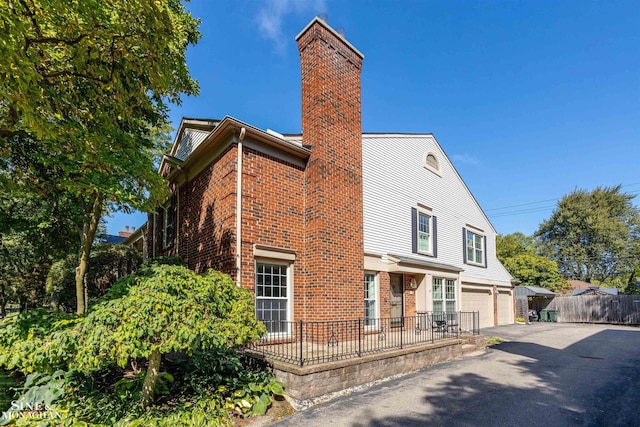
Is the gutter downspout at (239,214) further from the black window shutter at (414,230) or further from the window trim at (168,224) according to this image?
the black window shutter at (414,230)

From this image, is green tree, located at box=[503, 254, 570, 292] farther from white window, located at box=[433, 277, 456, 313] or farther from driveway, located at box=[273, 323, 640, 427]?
driveway, located at box=[273, 323, 640, 427]

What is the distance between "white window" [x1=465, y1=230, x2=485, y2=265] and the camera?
1733 cm

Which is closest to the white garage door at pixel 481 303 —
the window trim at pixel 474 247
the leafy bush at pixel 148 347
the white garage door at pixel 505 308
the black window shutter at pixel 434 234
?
the window trim at pixel 474 247

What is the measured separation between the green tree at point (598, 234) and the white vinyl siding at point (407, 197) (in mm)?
32649

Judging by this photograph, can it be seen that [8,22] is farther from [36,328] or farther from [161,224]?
[161,224]

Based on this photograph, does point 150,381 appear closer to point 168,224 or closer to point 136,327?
point 136,327

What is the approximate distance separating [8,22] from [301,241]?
6841 millimetres

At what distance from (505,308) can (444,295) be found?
1014 centimetres

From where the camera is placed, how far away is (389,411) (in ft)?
19.3

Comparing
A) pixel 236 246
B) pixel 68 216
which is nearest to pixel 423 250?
pixel 236 246

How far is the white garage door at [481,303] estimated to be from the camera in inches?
673

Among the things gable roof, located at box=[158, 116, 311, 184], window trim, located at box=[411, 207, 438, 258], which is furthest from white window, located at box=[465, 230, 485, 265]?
gable roof, located at box=[158, 116, 311, 184]

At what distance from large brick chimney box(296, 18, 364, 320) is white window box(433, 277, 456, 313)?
4640 millimetres

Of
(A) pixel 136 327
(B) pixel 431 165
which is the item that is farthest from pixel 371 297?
(A) pixel 136 327
